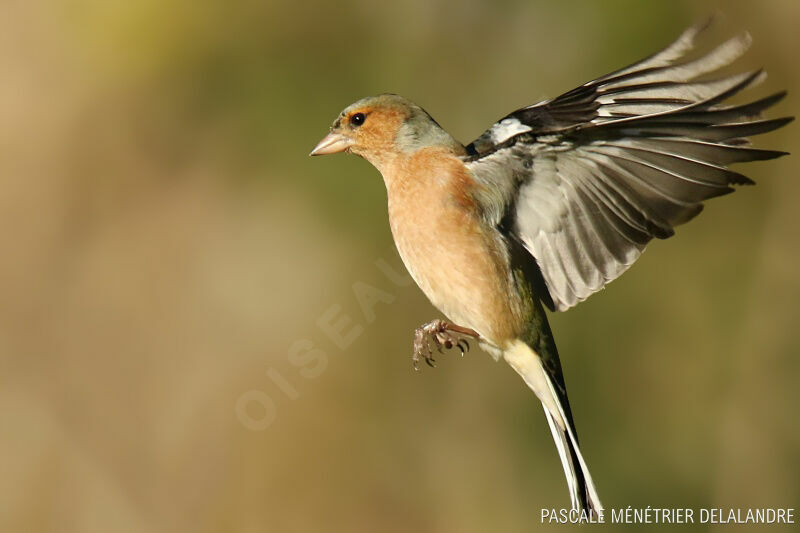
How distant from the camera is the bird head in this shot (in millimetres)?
3775

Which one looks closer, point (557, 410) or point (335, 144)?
point (557, 410)

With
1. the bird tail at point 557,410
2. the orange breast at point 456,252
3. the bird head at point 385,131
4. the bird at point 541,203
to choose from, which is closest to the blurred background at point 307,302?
the bird tail at point 557,410

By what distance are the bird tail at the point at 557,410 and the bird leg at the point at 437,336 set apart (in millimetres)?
247

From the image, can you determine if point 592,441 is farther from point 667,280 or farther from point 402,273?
point 402,273

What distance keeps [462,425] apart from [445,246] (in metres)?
2.72

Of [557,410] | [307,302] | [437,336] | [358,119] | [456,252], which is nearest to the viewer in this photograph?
[456,252]

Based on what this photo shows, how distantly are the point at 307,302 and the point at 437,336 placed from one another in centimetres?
314

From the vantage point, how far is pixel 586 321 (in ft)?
19.5

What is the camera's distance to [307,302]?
6.61 metres

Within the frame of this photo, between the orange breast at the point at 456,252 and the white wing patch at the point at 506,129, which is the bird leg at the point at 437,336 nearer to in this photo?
the orange breast at the point at 456,252

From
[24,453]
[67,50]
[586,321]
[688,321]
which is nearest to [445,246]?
[586,321]

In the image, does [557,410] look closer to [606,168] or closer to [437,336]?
[437,336]

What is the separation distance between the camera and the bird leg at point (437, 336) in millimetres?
3518

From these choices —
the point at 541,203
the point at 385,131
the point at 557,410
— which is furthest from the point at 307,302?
the point at 541,203
